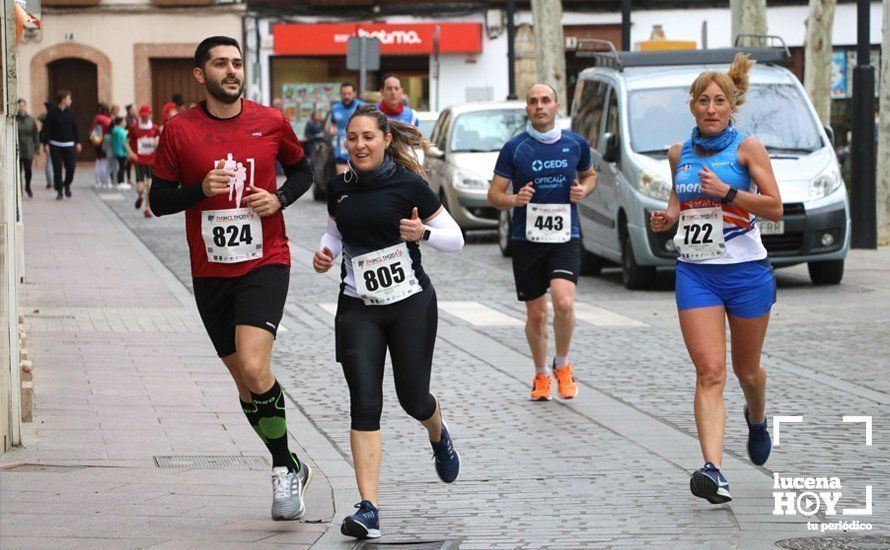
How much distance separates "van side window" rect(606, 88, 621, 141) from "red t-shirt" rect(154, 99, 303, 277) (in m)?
10.8

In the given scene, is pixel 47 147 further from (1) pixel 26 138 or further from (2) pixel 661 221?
(2) pixel 661 221

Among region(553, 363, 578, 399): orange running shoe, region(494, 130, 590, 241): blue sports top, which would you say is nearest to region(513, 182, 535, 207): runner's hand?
region(494, 130, 590, 241): blue sports top

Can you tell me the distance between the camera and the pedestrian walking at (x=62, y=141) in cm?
3356

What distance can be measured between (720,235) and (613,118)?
10590 mm

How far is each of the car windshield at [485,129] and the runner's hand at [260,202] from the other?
15.8m

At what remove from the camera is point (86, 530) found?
→ 21.6 feet

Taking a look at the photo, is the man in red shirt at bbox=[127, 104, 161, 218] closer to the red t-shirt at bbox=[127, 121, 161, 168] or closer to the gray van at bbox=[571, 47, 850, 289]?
the red t-shirt at bbox=[127, 121, 161, 168]

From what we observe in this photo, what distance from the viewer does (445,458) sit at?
7.25 m

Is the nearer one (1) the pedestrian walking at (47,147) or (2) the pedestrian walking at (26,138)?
(2) the pedestrian walking at (26,138)

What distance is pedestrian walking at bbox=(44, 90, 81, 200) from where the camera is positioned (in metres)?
33.6

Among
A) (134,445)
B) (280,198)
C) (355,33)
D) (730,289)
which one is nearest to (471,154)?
(134,445)

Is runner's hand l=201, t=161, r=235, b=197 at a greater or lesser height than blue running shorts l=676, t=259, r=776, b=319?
greater

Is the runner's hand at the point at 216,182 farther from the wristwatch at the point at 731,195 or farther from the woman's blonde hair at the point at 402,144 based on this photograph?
the wristwatch at the point at 731,195

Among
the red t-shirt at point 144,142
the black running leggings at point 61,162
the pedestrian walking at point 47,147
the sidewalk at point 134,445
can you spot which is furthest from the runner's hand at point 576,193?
the pedestrian walking at point 47,147
